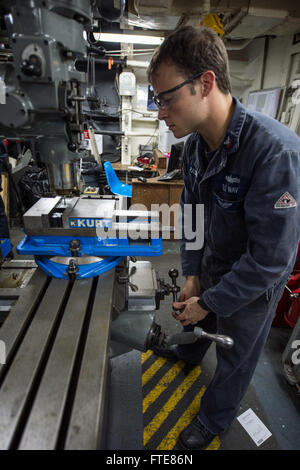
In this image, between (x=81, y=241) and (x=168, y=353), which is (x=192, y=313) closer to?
(x=81, y=241)

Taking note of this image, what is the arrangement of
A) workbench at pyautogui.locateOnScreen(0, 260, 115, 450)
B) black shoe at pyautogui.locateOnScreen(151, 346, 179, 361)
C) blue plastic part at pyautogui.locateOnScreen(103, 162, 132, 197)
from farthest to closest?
1. blue plastic part at pyautogui.locateOnScreen(103, 162, 132, 197)
2. black shoe at pyautogui.locateOnScreen(151, 346, 179, 361)
3. workbench at pyautogui.locateOnScreen(0, 260, 115, 450)

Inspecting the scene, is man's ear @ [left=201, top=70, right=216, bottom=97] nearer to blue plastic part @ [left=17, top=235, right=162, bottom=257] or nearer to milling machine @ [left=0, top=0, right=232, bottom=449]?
milling machine @ [left=0, top=0, right=232, bottom=449]

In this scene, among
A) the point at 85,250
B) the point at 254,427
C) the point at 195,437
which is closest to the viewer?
the point at 85,250

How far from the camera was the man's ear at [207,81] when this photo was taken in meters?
0.76

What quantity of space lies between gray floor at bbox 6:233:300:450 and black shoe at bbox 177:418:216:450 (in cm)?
10

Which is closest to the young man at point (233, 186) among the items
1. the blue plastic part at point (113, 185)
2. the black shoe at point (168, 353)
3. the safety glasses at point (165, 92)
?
the safety glasses at point (165, 92)

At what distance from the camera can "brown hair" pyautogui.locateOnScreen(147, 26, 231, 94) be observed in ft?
2.47

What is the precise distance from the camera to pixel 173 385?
1499mm

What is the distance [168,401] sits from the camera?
1414mm

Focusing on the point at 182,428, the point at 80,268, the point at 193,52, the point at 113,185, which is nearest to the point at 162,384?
the point at 182,428

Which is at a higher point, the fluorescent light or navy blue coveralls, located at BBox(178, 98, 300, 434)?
the fluorescent light

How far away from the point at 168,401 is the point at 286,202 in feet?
4.12

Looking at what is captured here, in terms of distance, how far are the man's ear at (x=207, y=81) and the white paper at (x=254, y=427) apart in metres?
1.53

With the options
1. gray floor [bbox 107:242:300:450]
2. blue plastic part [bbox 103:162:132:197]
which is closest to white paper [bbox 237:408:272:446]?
gray floor [bbox 107:242:300:450]
